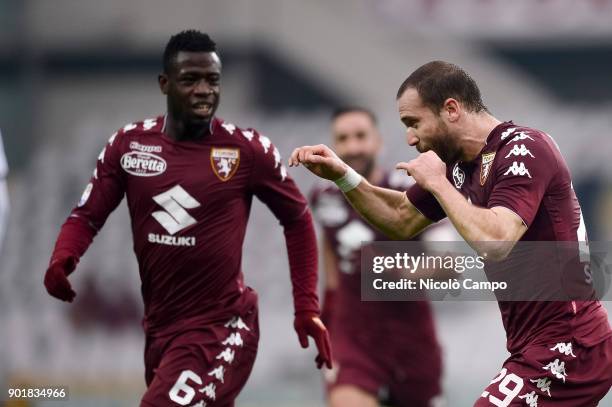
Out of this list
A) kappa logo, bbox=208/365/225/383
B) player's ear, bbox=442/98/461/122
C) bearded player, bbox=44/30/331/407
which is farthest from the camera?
bearded player, bbox=44/30/331/407

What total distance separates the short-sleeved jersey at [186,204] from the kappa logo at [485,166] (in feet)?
4.45

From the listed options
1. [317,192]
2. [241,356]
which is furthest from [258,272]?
[241,356]

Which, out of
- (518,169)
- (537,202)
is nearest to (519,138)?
(518,169)

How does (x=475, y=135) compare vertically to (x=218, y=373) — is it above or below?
above

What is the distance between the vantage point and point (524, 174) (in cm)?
468

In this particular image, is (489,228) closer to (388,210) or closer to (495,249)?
(495,249)

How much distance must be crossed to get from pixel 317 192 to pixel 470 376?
18.7 feet

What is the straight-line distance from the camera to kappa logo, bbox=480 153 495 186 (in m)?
4.90

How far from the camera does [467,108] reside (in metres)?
5.06

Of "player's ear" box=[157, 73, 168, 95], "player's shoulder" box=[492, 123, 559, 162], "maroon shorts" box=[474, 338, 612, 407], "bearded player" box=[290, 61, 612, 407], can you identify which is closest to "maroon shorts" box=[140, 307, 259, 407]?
"bearded player" box=[290, 61, 612, 407]

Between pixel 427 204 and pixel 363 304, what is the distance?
2447 millimetres

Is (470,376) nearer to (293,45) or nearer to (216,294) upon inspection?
(293,45)

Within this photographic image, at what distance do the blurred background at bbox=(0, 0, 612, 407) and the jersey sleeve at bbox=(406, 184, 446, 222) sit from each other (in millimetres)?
8892

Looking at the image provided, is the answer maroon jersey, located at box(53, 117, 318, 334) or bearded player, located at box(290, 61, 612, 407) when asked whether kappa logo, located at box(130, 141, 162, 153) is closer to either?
maroon jersey, located at box(53, 117, 318, 334)
